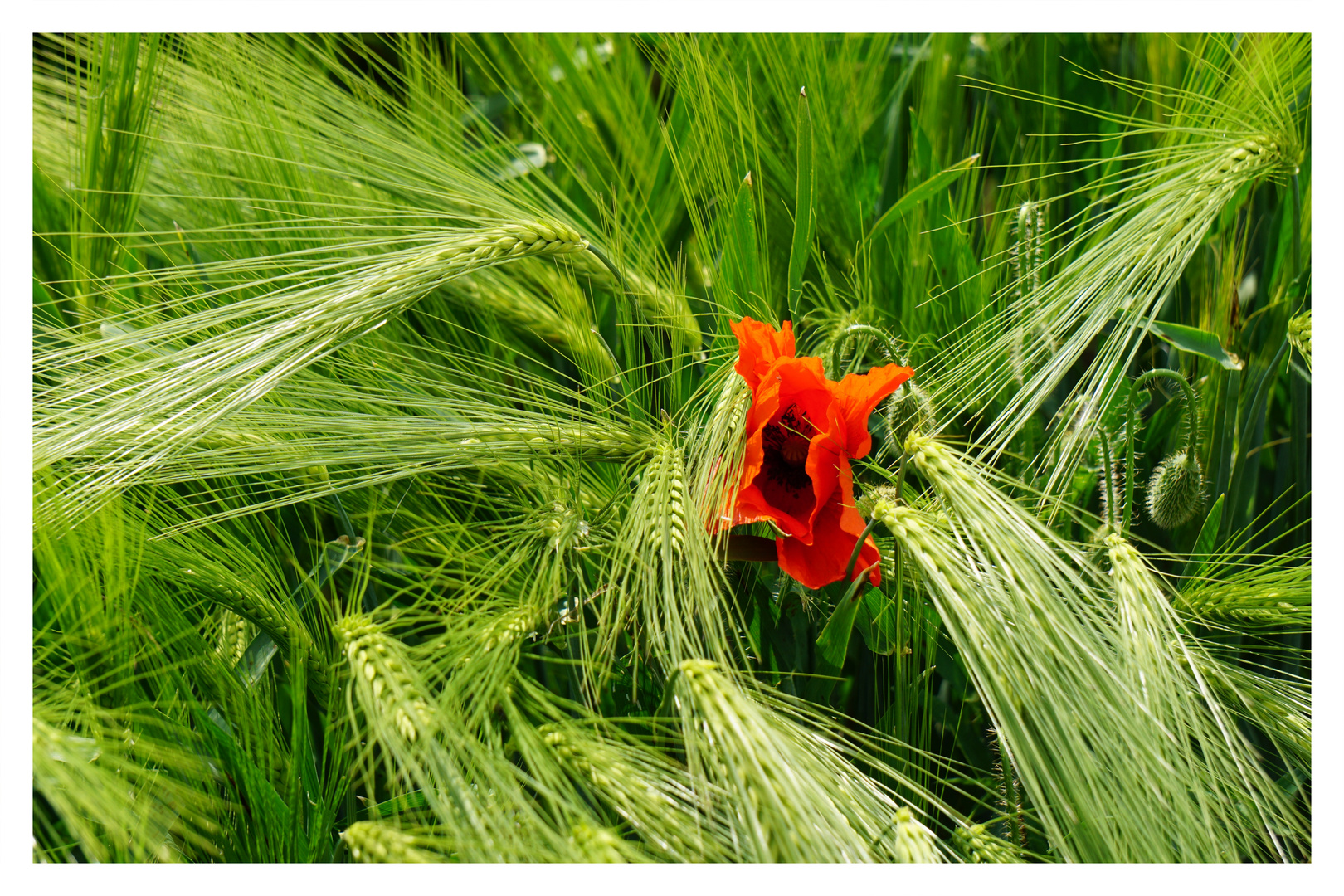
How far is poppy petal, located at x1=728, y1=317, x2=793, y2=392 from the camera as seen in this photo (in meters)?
0.36

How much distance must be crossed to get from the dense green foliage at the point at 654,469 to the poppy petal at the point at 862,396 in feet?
0.11

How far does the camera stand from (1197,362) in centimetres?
53

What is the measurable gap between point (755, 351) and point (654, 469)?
65 mm

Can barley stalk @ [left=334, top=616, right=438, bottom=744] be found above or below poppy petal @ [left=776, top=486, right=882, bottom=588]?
below

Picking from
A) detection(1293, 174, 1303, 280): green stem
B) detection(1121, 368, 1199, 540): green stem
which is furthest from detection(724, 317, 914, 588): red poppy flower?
detection(1293, 174, 1303, 280): green stem

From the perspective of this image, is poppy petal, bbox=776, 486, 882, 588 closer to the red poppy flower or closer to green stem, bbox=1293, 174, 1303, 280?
the red poppy flower

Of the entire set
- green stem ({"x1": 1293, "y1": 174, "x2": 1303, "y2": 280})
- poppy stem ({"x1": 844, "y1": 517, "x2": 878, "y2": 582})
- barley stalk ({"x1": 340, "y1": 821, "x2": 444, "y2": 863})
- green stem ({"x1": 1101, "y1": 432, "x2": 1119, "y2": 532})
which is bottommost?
barley stalk ({"x1": 340, "y1": 821, "x2": 444, "y2": 863})

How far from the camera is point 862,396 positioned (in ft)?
1.23

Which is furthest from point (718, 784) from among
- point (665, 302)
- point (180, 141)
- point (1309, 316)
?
point (180, 141)

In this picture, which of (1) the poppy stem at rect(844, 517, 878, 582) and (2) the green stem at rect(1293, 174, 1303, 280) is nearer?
(1) the poppy stem at rect(844, 517, 878, 582)

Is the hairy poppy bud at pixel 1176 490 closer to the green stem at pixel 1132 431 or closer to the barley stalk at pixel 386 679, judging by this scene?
the green stem at pixel 1132 431

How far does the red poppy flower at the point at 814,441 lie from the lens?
0.36 m

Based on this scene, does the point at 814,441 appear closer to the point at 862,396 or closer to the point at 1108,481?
the point at 862,396

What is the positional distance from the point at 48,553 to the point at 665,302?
0.96ft
